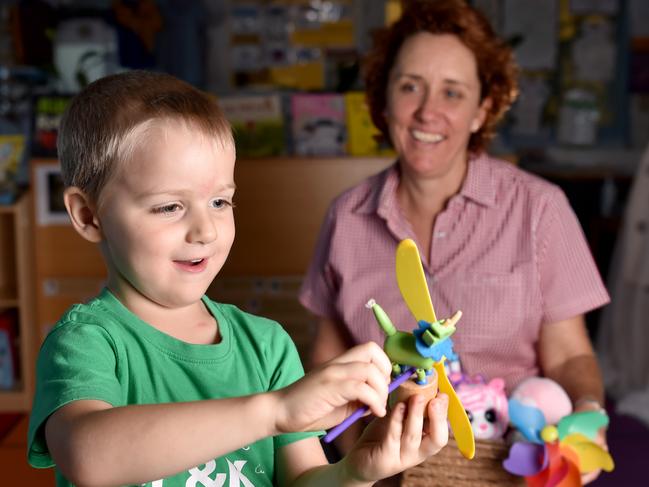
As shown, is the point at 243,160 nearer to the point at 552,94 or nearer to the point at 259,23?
the point at 259,23

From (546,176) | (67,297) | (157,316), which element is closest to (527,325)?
(157,316)

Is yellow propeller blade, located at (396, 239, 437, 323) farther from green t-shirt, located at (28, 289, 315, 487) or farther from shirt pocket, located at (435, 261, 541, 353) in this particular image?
shirt pocket, located at (435, 261, 541, 353)

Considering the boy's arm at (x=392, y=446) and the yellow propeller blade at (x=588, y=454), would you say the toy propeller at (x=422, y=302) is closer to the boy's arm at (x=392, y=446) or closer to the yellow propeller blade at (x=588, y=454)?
the boy's arm at (x=392, y=446)

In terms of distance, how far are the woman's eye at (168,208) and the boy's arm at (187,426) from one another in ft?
0.69

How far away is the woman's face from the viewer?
1.92m

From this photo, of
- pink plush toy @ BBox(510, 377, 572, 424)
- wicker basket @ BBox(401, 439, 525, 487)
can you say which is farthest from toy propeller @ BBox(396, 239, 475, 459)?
pink plush toy @ BBox(510, 377, 572, 424)

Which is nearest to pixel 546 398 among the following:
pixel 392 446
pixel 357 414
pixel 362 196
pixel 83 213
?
pixel 362 196

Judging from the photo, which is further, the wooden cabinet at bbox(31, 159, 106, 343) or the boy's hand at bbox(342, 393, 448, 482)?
the wooden cabinet at bbox(31, 159, 106, 343)

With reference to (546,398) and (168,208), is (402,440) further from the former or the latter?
(546,398)

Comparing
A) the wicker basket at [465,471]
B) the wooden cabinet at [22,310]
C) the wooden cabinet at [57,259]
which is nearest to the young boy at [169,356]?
the wicker basket at [465,471]

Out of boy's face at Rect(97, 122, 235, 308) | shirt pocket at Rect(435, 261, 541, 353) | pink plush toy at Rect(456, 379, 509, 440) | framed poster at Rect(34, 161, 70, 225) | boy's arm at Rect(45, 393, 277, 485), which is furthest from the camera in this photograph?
framed poster at Rect(34, 161, 70, 225)

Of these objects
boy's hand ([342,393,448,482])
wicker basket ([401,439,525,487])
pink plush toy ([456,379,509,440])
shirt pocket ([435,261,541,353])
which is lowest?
wicker basket ([401,439,525,487])

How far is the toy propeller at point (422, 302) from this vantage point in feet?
3.21

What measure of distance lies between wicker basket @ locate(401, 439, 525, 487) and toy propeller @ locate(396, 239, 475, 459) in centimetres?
50
